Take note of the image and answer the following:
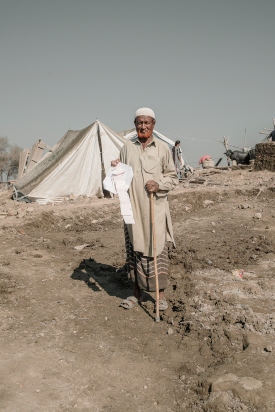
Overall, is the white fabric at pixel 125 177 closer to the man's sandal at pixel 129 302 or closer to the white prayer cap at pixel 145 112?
the white prayer cap at pixel 145 112

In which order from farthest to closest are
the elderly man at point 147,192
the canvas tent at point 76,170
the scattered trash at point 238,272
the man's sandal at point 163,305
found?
the canvas tent at point 76,170 < the scattered trash at point 238,272 < the man's sandal at point 163,305 < the elderly man at point 147,192

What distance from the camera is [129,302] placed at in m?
3.72

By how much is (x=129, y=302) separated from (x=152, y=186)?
1.13 meters

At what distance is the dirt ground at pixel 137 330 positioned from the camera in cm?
245

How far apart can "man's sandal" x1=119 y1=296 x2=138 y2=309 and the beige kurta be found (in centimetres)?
55

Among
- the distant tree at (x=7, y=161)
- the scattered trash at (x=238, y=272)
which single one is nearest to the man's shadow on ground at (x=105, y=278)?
the scattered trash at (x=238, y=272)

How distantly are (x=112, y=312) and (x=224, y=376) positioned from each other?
143 centimetres

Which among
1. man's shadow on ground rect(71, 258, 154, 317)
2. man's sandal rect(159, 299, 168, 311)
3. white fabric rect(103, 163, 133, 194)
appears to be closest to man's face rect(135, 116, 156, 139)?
white fabric rect(103, 163, 133, 194)

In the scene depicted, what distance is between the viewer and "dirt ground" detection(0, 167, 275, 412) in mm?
2445

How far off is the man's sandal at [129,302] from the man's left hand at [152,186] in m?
1.08

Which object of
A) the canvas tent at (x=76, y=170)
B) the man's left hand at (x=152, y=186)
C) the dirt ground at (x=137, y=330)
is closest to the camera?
the dirt ground at (x=137, y=330)

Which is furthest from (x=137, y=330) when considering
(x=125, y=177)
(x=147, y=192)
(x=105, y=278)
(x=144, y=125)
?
(x=144, y=125)

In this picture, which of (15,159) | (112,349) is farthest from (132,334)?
(15,159)

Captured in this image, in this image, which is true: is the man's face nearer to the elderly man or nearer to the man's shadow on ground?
the elderly man
